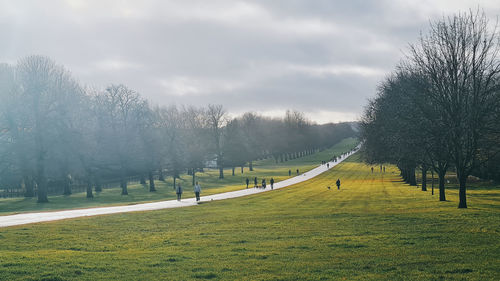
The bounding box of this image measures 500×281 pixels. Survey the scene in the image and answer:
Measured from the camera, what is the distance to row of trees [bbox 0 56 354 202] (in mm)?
44938

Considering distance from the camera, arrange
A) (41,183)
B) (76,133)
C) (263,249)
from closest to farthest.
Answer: (263,249) → (41,183) → (76,133)

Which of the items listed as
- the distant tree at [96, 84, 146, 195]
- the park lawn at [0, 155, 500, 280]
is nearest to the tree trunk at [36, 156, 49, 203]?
the distant tree at [96, 84, 146, 195]

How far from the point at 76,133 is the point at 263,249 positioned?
41052 millimetres

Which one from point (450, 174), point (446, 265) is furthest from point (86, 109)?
point (450, 174)

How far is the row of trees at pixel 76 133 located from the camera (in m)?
44.9

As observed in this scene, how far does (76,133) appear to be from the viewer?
49.5 metres

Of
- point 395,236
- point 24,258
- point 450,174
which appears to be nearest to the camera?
point 24,258

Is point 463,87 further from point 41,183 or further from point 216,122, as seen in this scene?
point 216,122

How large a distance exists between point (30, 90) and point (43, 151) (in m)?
6.56

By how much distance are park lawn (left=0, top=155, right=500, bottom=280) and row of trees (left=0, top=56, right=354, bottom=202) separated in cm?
2738

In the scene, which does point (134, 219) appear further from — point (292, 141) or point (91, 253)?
point (292, 141)

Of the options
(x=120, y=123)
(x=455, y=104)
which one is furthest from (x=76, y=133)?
(x=455, y=104)

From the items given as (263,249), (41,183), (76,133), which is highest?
(76,133)

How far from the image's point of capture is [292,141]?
140 metres
